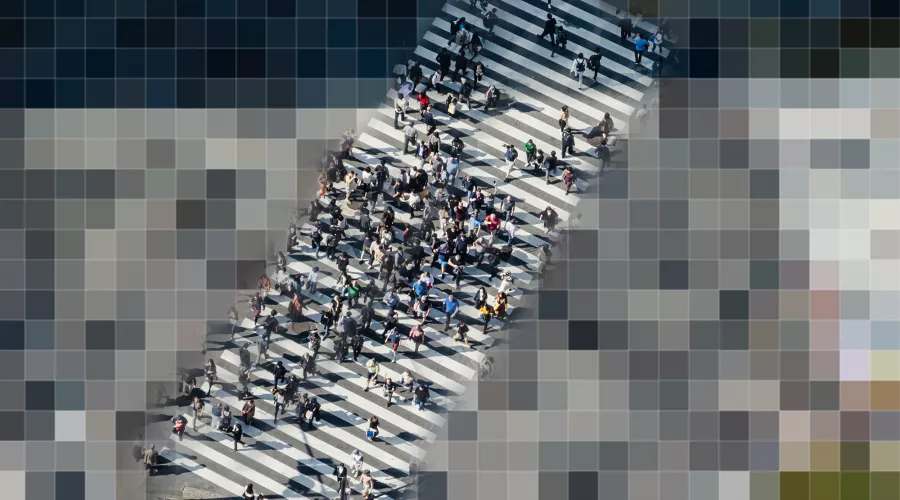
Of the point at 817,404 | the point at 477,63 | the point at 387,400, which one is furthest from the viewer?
the point at 477,63

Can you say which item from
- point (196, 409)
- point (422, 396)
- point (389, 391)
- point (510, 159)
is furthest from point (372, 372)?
point (510, 159)

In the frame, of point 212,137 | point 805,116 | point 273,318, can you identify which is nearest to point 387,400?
point 273,318

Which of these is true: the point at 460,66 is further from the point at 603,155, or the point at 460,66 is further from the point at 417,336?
the point at 417,336

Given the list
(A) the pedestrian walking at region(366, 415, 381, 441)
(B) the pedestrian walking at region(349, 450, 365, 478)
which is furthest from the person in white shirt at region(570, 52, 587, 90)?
(B) the pedestrian walking at region(349, 450, 365, 478)

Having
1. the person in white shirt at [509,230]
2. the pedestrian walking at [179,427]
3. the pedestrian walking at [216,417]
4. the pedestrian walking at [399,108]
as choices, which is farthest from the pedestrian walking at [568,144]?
the pedestrian walking at [179,427]

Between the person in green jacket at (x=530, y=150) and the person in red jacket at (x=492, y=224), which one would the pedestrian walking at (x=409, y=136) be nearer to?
the person in green jacket at (x=530, y=150)

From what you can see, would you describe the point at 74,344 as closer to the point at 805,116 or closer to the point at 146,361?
the point at 146,361

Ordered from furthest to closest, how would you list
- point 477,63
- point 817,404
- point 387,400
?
point 477,63
point 387,400
point 817,404
